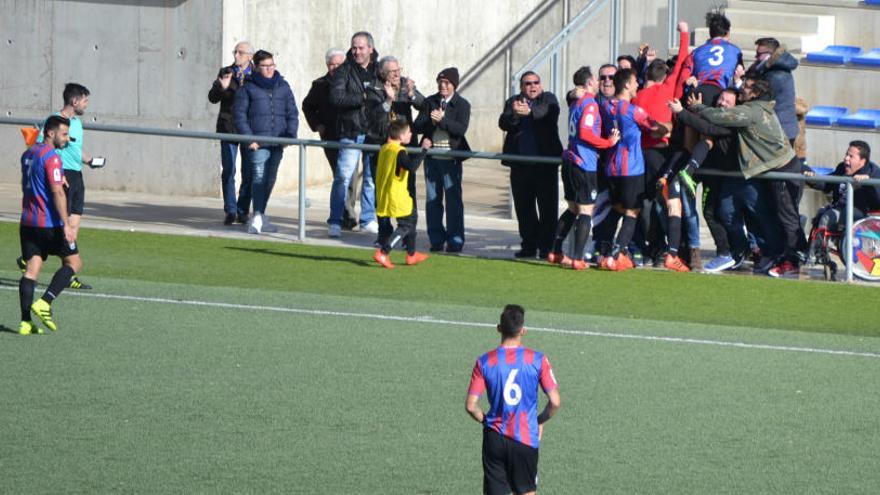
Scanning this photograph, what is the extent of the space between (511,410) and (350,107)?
10852mm

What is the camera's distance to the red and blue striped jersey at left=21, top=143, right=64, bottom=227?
490 inches

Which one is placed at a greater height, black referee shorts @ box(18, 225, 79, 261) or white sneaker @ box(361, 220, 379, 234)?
black referee shorts @ box(18, 225, 79, 261)

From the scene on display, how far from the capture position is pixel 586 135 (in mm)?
15789

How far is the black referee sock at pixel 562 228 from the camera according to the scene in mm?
16281

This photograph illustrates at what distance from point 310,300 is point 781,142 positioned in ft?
15.5

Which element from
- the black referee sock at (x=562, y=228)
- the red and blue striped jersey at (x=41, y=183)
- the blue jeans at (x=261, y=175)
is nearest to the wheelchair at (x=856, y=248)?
the black referee sock at (x=562, y=228)

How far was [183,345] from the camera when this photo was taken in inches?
500

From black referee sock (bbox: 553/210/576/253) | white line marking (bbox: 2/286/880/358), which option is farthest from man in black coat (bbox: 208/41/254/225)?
white line marking (bbox: 2/286/880/358)

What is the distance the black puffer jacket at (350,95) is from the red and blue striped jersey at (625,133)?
10.5 feet

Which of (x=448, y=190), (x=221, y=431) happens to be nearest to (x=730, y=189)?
(x=448, y=190)

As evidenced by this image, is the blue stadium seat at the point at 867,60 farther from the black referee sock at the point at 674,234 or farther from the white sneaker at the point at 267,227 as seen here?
the white sneaker at the point at 267,227

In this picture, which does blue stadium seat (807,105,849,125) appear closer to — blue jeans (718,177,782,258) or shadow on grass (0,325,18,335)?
blue jeans (718,177,782,258)

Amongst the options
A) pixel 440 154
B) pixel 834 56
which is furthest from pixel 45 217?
pixel 834 56

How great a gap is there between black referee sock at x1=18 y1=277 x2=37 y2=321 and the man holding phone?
1.27m
